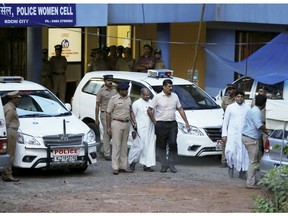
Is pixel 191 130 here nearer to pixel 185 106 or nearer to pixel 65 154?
pixel 185 106

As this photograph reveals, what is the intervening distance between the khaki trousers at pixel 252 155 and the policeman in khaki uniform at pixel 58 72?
9453mm

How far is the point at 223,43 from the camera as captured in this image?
21.1 meters

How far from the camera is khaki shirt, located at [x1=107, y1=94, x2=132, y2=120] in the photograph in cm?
1398

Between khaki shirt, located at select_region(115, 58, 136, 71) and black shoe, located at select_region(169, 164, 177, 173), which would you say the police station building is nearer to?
khaki shirt, located at select_region(115, 58, 136, 71)

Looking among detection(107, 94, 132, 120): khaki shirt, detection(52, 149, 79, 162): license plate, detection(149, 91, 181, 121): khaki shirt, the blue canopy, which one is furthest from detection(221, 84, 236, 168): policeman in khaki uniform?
detection(52, 149, 79, 162): license plate

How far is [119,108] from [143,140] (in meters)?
0.77

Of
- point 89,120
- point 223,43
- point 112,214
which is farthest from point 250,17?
point 112,214

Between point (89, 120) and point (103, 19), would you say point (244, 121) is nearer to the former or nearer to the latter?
point (89, 120)

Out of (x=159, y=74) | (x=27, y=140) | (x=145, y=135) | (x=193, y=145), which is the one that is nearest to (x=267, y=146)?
(x=193, y=145)

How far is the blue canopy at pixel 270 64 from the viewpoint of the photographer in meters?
15.4

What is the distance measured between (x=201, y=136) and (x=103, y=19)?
5.37 meters

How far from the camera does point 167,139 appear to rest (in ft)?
46.4

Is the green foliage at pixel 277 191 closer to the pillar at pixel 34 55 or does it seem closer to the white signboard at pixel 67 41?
the pillar at pixel 34 55

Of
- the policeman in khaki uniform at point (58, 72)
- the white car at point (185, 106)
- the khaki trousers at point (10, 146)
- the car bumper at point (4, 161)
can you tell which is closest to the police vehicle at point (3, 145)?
the car bumper at point (4, 161)
